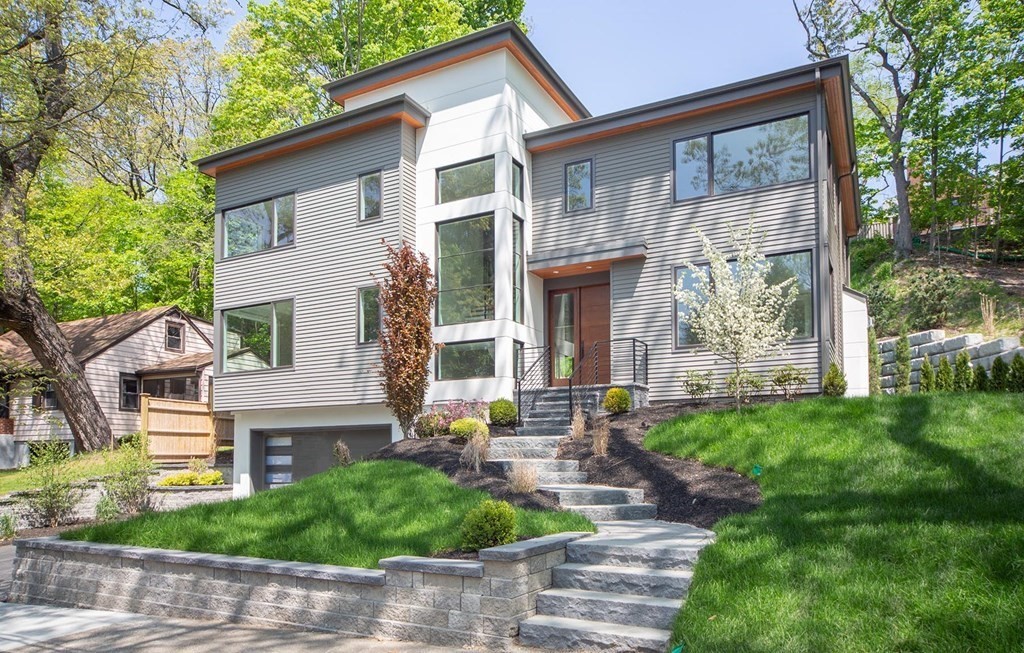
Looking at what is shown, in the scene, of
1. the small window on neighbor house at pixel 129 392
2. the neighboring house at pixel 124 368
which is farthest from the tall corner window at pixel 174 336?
the small window on neighbor house at pixel 129 392

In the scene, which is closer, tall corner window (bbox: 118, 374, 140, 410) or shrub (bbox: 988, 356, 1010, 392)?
shrub (bbox: 988, 356, 1010, 392)

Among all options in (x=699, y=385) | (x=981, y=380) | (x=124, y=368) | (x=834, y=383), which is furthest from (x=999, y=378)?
(x=124, y=368)

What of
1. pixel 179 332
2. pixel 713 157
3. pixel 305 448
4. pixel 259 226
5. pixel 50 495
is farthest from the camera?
pixel 179 332

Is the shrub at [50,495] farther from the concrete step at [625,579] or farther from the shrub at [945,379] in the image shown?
the shrub at [945,379]

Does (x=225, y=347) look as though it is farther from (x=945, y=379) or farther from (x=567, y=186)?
(x=945, y=379)

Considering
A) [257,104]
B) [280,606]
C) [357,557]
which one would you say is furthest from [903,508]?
[257,104]

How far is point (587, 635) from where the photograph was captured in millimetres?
4965

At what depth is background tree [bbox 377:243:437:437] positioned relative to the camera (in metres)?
13.6

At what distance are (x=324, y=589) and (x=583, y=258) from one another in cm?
972

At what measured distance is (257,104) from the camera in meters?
24.9

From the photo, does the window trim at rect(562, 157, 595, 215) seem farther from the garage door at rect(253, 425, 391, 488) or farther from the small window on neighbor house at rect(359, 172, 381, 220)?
the garage door at rect(253, 425, 391, 488)

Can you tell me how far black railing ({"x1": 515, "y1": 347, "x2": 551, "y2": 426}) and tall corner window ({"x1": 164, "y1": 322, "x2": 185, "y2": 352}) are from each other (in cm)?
1809

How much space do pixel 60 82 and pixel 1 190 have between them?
14.2 ft

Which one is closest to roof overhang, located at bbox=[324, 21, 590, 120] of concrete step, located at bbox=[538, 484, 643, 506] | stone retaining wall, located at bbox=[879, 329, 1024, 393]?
stone retaining wall, located at bbox=[879, 329, 1024, 393]
